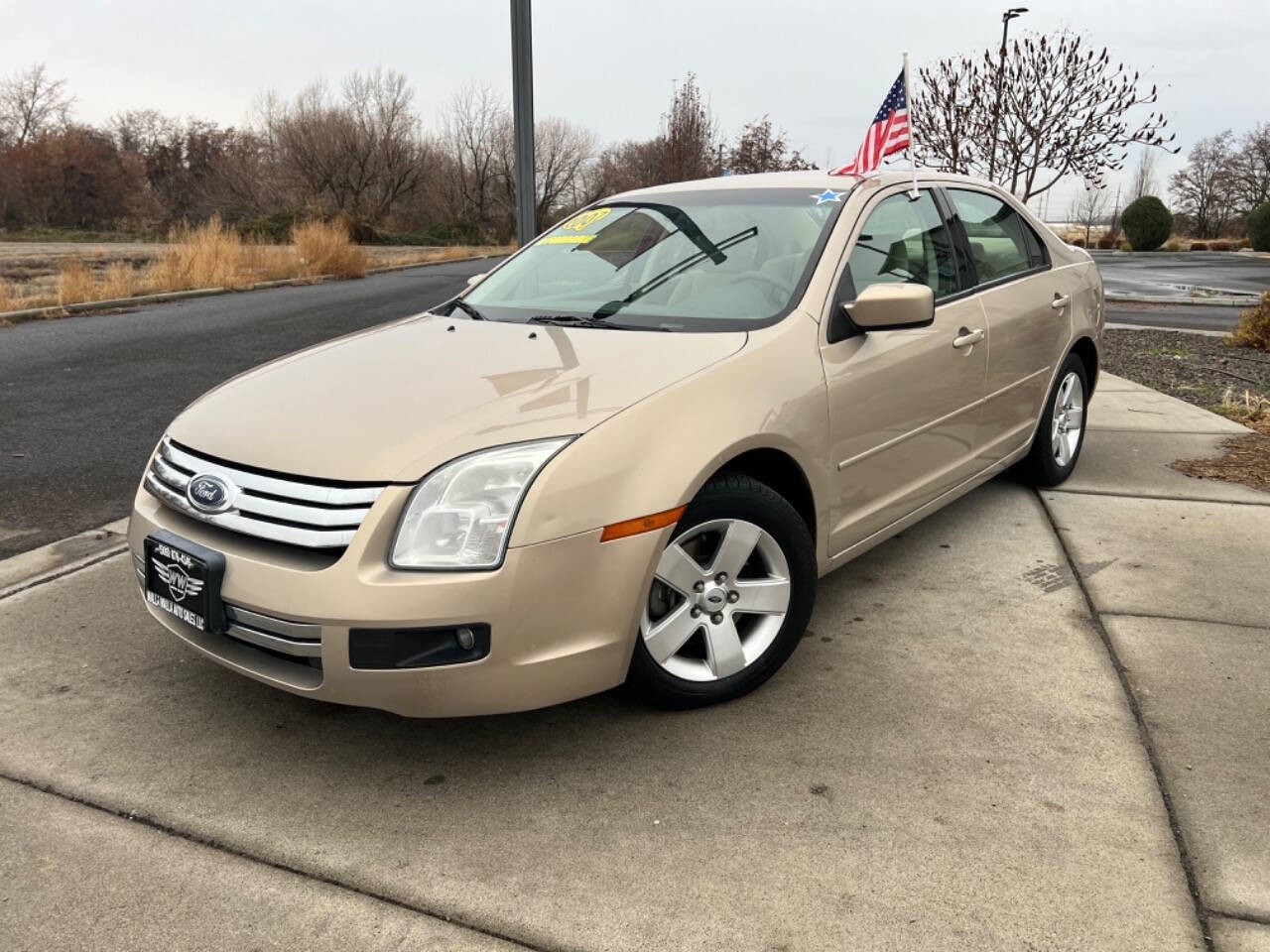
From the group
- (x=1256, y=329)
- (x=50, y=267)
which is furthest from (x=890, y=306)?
(x=50, y=267)

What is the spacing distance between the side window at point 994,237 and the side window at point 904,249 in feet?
0.82

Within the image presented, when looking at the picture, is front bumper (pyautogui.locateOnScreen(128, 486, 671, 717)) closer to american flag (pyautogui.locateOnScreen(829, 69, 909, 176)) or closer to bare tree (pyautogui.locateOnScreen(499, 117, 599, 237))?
american flag (pyautogui.locateOnScreen(829, 69, 909, 176))

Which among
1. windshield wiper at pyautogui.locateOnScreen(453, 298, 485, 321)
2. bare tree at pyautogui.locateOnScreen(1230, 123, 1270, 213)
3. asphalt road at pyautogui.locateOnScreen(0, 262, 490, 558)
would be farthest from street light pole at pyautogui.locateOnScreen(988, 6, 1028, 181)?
bare tree at pyautogui.locateOnScreen(1230, 123, 1270, 213)

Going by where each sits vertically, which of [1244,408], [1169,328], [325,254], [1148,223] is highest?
[1148,223]

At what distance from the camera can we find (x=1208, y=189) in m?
47.5

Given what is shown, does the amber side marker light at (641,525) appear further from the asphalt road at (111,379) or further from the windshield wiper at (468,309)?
the asphalt road at (111,379)

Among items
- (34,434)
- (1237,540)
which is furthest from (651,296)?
(34,434)

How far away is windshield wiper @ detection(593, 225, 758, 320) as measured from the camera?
3.56 meters

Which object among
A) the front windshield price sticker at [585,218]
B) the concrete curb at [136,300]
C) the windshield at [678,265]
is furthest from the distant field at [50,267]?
the windshield at [678,265]

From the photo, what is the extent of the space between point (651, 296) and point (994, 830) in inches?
79.9

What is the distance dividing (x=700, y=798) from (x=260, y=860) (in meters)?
1.05

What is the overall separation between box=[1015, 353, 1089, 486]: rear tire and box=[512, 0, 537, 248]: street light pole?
2980 millimetres

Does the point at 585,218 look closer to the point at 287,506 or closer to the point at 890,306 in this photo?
the point at 890,306

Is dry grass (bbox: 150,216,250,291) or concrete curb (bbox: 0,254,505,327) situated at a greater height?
dry grass (bbox: 150,216,250,291)
